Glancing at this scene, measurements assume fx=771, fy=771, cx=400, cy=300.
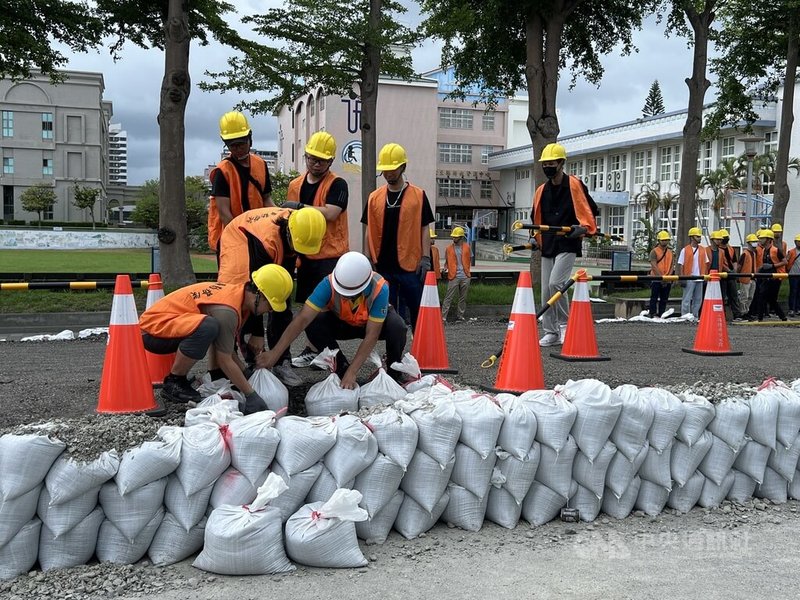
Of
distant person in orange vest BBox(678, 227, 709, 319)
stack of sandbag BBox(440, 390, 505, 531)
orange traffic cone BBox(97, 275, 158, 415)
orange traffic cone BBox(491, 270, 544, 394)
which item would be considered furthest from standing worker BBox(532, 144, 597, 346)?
distant person in orange vest BBox(678, 227, 709, 319)

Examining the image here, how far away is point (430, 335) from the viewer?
5.99 m

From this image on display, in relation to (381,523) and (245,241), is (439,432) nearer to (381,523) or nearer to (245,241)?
(381,523)

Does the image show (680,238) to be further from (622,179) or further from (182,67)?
(622,179)

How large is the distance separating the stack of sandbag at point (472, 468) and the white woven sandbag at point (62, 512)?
5.49ft

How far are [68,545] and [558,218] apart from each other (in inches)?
210

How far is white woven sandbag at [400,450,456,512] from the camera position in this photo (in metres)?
3.69

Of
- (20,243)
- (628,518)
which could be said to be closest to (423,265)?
(628,518)

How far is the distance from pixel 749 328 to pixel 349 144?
3065cm

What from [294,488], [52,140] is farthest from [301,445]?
[52,140]

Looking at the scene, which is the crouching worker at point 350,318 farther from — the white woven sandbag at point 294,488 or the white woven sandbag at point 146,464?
the white woven sandbag at point 146,464

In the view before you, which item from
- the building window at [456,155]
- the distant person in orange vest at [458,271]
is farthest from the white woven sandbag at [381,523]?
the building window at [456,155]

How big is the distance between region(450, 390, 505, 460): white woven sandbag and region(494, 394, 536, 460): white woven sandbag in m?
0.04

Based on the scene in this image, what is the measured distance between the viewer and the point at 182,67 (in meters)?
12.5

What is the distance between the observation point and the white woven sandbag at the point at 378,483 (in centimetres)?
359
